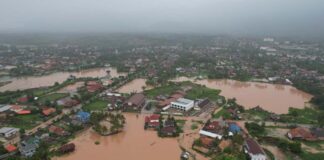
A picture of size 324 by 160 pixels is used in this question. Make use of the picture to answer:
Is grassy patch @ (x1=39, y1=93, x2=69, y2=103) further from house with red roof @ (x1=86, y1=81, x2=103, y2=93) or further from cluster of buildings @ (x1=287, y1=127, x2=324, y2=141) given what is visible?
cluster of buildings @ (x1=287, y1=127, x2=324, y2=141)

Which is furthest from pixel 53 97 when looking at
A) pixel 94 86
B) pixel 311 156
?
pixel 311 156

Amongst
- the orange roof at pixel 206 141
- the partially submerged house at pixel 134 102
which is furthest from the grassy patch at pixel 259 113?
the partially submerged house at pixel 134 102

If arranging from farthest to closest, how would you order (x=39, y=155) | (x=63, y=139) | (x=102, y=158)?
1. (x=63, y=139)
2. (x=102, y=158)
3. (x=39, y=155)

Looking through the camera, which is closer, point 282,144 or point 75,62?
point 282,144

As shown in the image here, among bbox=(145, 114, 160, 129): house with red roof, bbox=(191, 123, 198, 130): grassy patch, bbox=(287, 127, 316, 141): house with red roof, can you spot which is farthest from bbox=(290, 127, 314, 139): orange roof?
bbox=(145, 114, 160, 129): house with red roof

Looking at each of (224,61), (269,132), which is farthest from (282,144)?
(224,61)

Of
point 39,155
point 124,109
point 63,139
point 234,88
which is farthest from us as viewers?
point 234,88

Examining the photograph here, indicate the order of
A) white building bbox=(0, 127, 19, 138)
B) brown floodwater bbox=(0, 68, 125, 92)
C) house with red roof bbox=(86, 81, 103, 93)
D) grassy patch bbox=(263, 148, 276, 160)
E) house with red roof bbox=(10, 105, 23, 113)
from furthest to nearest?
brown floodwater bbox=(0, 68, 125, 92) < house with red roof bbox=(86, 81, 103, 93) < house with red roof bbox=(10, 105, 23, 113) < white building bbox=(0, 127, 19, 138) < grassy patch bbox=(263, 148, 276, 160)

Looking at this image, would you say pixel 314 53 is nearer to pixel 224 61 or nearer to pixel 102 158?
pixel 224 61
